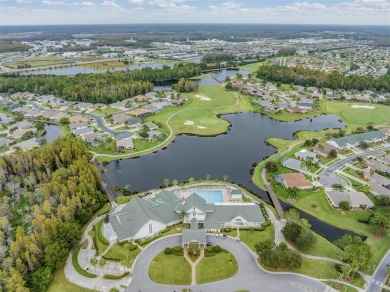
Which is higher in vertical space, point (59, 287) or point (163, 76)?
point (163, 76)

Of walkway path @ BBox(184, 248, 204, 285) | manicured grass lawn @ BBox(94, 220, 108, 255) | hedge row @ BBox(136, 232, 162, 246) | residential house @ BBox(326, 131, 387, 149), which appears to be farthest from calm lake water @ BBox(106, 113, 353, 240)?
walkway path @ BBox(184, 248, 204, 285)

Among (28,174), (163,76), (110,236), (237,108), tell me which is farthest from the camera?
(163,76)

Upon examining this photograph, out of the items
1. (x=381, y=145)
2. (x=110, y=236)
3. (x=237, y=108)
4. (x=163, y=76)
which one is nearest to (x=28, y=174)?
(x=110, y=236)

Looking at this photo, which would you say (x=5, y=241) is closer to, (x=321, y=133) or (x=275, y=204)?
(x=275, y=204)

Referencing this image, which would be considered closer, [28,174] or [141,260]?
[141,260]

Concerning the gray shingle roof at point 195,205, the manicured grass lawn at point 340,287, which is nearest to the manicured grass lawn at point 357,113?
the gray shingle roof at point 195,205

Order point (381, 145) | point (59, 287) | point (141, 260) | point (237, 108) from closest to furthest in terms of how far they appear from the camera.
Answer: point (59, 287), point (141, 260), point (381, 145), point (237, 108)
